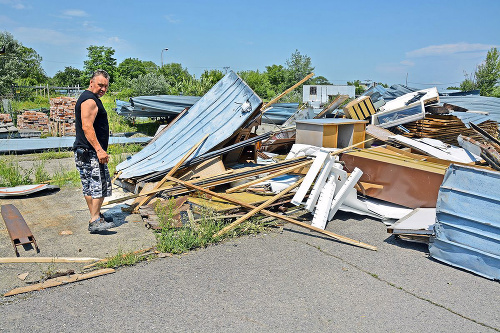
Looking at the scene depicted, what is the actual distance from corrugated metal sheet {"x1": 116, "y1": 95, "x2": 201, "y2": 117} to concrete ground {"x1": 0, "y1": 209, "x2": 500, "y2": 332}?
32.5ft

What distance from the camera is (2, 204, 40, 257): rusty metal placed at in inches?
164

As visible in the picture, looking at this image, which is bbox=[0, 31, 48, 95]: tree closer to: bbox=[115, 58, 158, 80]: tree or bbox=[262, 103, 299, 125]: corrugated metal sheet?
bbox=[115, 58, 158, 80]: tree

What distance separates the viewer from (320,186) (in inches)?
209

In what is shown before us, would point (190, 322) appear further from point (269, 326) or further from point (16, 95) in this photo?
point (16, 95)

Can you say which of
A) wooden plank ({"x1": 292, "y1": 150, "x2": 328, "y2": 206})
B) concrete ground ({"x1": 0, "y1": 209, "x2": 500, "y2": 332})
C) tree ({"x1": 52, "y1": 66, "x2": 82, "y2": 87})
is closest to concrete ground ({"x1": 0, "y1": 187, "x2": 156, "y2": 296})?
concrete ground ({"x1": 0, "y1": 209, "x2": 500, "y2": 332})

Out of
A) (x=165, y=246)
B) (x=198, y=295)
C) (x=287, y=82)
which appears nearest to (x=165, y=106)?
(x=165, y=246)

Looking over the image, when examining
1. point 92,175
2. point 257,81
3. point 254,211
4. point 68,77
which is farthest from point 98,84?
point 68,77

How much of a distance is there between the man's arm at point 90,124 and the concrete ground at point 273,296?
3.79 ft

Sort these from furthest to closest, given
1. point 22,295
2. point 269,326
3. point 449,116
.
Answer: point 449,116 < point 22,295 < point 269,326

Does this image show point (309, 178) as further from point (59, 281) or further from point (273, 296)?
point (59, 281)

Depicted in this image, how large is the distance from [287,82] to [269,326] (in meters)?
46.7

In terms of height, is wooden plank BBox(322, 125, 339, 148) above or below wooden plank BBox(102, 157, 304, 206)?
above

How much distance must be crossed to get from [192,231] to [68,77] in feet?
178

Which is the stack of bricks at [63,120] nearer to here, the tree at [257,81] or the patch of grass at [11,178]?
the patch of grass at [11,178]
